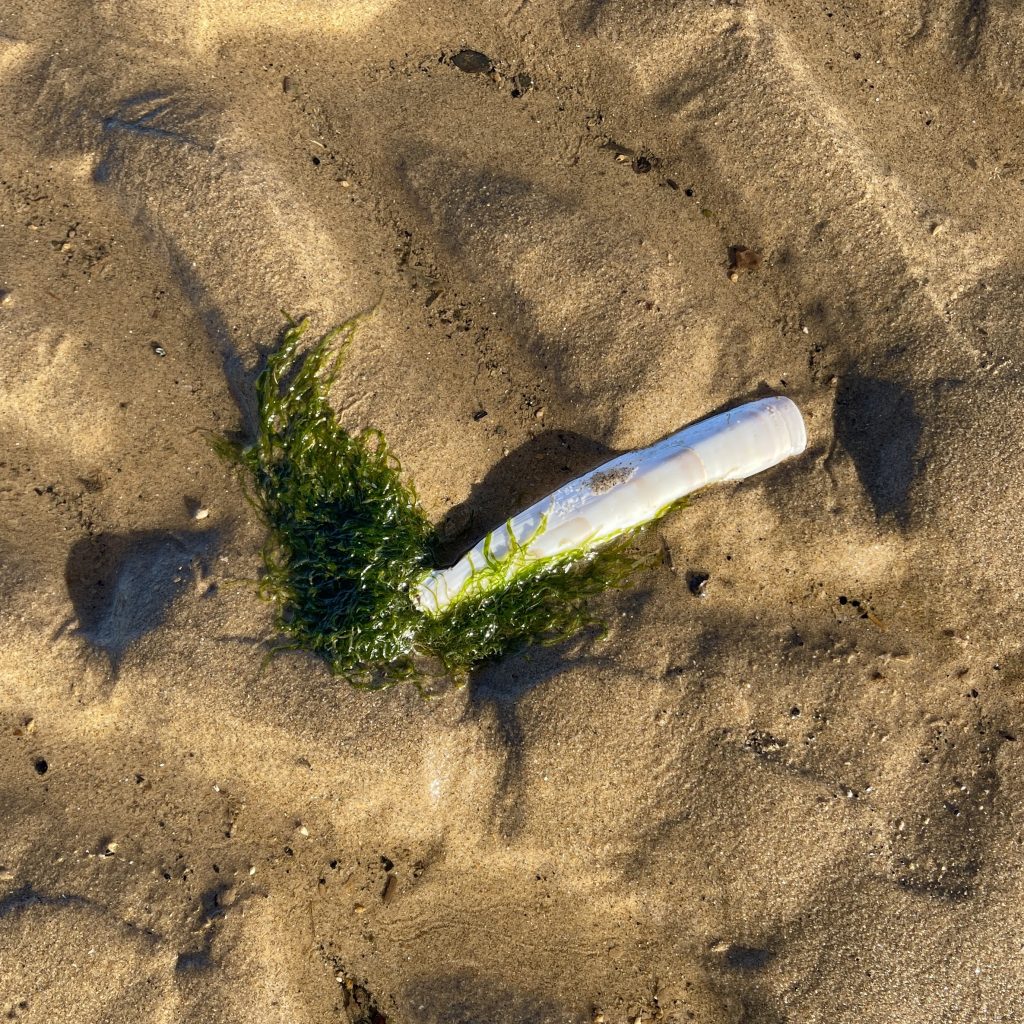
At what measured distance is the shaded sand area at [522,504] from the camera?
4.68m

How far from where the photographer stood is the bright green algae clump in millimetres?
4758

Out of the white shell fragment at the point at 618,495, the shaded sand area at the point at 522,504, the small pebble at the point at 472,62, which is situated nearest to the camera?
the shaded sand area at the point at 522,504

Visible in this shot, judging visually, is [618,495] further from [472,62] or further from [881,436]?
[472,62]

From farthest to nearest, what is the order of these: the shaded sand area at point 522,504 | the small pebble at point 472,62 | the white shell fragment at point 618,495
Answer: the small pebble at point 472,62, the white shell fragment at point 618,495, the shaded sand area at point 522,504

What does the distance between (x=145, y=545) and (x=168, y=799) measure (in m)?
1.68

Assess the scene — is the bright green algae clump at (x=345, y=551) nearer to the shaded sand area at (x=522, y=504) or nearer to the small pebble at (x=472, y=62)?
the shaded sand area at (x=522, y=504)

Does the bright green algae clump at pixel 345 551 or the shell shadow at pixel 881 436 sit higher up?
the bright green algae clump at pixel 345 551

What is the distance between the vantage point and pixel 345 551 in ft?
15.7

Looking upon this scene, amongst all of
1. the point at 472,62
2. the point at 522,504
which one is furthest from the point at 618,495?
the point at 472,62

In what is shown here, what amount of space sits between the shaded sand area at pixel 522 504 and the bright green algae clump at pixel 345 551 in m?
0.19

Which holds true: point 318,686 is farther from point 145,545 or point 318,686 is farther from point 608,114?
point 608,114

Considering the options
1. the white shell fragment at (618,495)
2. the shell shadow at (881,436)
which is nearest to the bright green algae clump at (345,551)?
the white shell fragment at (618,495)

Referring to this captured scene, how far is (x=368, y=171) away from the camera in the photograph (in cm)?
515

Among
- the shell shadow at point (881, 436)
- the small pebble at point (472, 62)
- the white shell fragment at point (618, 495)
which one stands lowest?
the shell shadow at point (881, 436)
